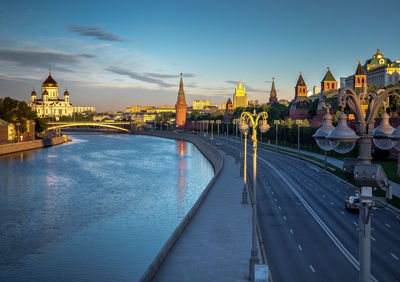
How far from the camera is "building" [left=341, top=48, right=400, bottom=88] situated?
157 metres

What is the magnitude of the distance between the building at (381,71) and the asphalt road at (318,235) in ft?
416

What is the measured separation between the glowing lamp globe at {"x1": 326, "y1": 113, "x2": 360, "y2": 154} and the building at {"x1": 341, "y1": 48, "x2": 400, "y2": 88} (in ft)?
491

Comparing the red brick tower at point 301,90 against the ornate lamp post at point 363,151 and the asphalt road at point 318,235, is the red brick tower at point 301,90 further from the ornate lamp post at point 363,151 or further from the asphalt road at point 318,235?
the ornate lamp post at point 363,151

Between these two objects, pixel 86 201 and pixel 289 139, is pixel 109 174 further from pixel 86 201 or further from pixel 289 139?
pixel 289 139

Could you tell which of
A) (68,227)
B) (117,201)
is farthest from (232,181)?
(68,227)

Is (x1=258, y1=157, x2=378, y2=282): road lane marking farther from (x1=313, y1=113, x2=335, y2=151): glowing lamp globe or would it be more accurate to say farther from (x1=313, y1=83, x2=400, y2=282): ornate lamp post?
(x1=313, y1=113, x2=335, y2=151): glowing lamp globe

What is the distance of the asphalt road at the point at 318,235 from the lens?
1700cm

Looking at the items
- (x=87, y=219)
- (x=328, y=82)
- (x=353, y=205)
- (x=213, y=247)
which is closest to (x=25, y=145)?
(x=87, y=219)

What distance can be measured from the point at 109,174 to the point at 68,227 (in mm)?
29985

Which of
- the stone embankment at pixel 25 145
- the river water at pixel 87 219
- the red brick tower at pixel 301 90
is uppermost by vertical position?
the red brick tower at pixel 301 90

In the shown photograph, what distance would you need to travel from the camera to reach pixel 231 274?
15953 millimetres

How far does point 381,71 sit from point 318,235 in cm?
16086

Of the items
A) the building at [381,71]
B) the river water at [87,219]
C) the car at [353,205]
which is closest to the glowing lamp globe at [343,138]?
the river water at [87,219]

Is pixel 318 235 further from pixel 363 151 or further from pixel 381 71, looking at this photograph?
pixel 381 71
